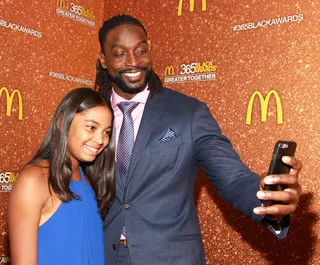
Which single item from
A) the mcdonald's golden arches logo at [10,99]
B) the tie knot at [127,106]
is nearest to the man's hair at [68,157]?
the tie knot at [127,106]

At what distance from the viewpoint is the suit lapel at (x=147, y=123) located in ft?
5.84

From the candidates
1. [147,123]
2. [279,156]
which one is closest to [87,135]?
[147,123]

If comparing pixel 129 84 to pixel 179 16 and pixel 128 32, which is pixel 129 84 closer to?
pixel 128 32

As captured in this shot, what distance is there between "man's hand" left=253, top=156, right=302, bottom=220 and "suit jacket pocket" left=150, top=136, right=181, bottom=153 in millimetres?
534

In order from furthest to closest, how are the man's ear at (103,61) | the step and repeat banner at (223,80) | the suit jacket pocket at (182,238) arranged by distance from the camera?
the step and repeat banner at (223,80) → the man's ear at (103,61) → the suit jacket pocket at (182,238)

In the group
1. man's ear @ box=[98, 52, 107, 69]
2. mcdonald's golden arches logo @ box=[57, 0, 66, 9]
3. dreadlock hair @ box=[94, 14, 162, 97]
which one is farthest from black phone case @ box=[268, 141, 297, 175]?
mcdonald's golden arches logo @ box=[57, 0, 66, 9]

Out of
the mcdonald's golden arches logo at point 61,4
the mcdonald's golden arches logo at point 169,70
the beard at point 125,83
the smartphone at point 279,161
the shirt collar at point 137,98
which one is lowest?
the smartphone at point 279,161

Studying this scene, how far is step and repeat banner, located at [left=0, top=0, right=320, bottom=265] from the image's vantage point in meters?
2.59

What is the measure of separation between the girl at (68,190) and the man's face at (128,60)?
192 millimetres

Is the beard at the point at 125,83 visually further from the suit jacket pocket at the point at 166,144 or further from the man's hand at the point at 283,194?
the man's hand at the point at 283,194

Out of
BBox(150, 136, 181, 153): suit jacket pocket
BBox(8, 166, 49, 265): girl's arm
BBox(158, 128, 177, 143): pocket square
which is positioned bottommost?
BBox(8, 166, 49, 265): girl's arm

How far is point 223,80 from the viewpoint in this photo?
9.52 feet

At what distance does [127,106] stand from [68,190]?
0.43 metres

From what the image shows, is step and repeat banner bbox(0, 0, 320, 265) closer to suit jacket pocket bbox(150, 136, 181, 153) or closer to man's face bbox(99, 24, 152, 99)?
man's face bbox(99, 24, 152, 99)
